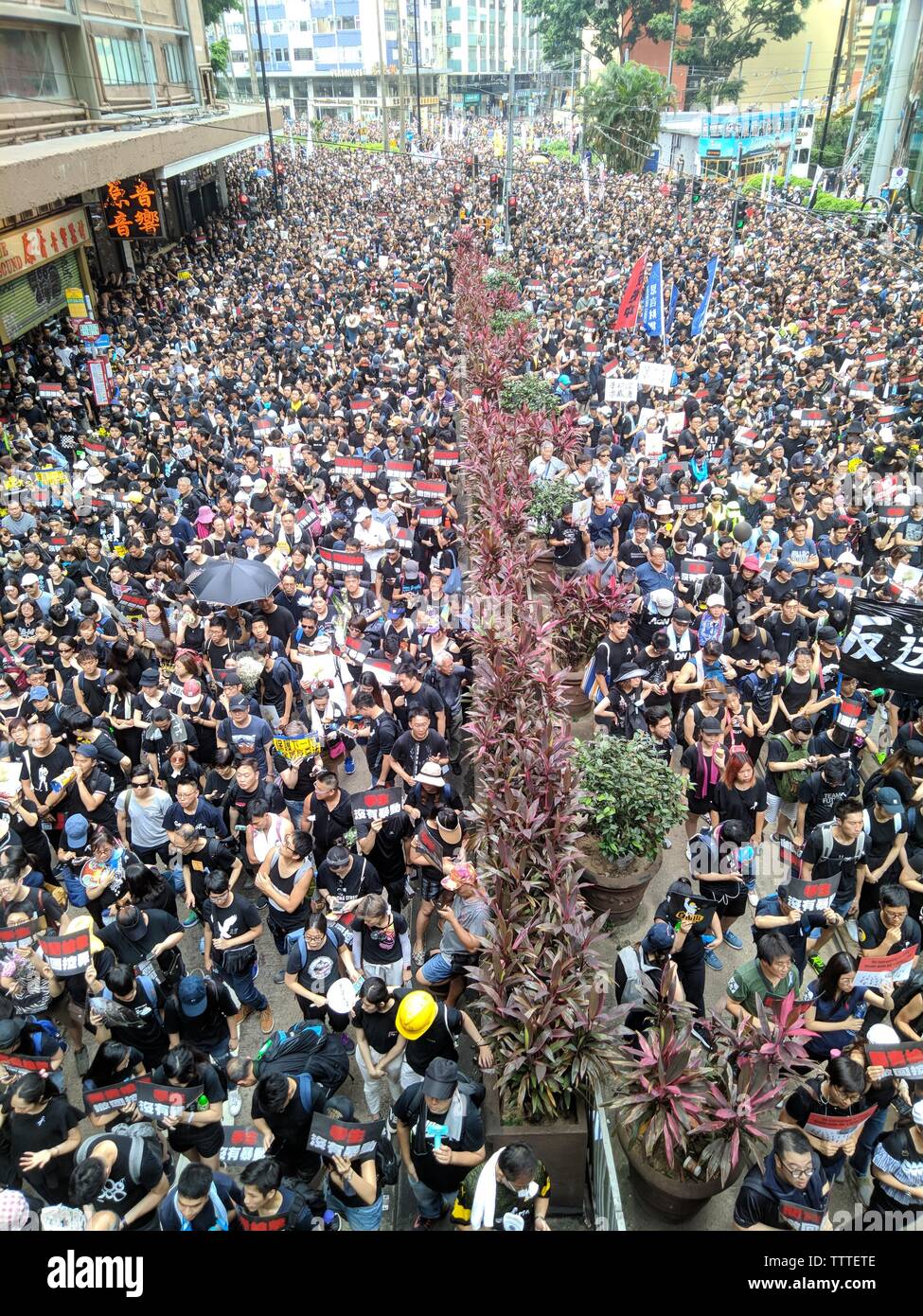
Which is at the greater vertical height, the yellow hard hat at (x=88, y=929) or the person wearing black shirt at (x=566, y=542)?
the yellow hard hat at (x=88, y=929)

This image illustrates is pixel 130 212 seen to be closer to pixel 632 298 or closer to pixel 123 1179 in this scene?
pixel 632 298

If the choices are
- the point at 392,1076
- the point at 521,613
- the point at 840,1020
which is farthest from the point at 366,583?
the point at 840,1020

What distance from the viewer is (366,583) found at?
982 centimetres

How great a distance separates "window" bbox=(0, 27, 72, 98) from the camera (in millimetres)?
20531

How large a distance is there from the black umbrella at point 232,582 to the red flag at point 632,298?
38.8 ft

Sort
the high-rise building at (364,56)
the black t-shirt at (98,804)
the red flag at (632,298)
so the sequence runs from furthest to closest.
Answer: the high-rise building at (364,56) → the red flag at (632,298) → the black t-shirt at (98,804)

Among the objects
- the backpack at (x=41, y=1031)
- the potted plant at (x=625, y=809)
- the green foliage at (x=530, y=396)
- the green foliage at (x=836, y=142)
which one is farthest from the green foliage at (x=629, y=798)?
the green foliage at (x=836, y=142)

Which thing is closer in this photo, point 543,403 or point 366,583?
point 366,583

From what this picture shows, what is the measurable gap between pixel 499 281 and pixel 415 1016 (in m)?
22.1

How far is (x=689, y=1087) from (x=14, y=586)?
778 centimetres

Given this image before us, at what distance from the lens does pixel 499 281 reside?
23078 millimetres

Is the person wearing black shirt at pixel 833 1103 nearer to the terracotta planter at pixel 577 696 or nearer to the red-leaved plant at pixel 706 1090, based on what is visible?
the red-leaved plant at pixel 706 1090

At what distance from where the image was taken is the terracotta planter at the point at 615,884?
6.14m
